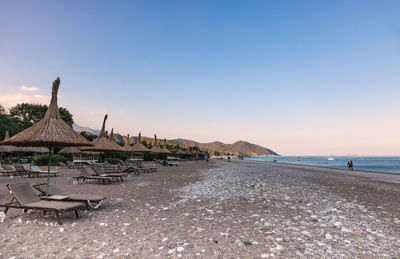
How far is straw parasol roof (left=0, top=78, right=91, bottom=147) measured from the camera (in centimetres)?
825

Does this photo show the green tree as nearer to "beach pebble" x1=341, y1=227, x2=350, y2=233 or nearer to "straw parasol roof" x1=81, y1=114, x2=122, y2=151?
"straw parasol roof" x1=81, y1=114, x2=122, y2=151

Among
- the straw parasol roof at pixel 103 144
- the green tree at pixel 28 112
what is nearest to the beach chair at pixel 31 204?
the straw parasol roof at pixel 103 144

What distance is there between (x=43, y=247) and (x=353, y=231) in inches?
262

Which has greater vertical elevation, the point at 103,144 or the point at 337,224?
the point at 103,144

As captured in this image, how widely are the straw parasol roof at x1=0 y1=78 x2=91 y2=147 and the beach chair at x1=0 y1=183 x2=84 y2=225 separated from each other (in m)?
2.06

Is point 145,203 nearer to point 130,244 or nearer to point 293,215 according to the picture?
point 130,244

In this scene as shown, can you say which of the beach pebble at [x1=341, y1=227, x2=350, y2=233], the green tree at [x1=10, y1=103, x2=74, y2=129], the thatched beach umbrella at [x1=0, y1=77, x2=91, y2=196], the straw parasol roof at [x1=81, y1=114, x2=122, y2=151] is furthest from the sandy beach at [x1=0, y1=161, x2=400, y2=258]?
the green tree at [x1=10, y1=103, x2=74, y2=129]

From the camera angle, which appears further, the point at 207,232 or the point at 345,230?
the point at 345,230

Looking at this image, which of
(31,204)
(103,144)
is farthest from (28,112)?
(31,204)

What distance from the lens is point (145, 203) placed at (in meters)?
8.52

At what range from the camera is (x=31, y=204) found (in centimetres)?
622

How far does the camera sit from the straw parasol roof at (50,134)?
→ 8.25 meters

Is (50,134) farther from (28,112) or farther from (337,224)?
(28,112)

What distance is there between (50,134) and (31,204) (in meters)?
2.97
